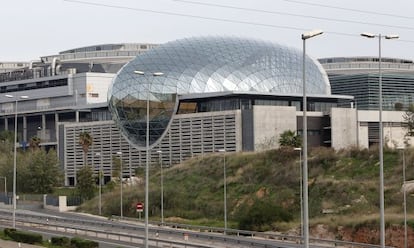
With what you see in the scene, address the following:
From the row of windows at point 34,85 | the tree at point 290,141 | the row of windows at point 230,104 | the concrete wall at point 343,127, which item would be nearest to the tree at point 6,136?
the row of windows at point 34,85

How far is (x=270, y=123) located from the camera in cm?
11856

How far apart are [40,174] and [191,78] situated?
24.2 meters

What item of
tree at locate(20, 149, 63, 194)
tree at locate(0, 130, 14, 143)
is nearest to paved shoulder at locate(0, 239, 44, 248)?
tree at locate(20, 149, 63, 194)

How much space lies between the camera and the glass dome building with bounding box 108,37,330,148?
12644 cm

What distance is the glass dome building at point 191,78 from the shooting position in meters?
126

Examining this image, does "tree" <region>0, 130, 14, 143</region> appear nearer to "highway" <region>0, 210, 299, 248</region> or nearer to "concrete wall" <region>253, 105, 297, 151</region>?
"concrete wall" <region>253, 105, 297, 151</region>

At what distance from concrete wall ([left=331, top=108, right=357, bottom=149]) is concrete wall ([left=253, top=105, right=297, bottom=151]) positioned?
245 inches

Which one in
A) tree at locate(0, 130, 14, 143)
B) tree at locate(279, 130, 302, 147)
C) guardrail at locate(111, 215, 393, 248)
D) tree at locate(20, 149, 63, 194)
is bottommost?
guardrail at locate(111, 215, 393, 248)

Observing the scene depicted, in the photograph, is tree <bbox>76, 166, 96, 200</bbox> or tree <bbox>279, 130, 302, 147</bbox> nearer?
tree <bbox>279, 130, 302, 147</bbox>

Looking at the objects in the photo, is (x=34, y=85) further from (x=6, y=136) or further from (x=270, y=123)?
(x=270, y=123)

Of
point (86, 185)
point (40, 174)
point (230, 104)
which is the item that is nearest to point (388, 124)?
point (230, 104)

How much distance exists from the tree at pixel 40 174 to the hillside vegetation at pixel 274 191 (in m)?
17.1

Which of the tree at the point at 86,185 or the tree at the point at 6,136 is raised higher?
the tree at the point at 6,136

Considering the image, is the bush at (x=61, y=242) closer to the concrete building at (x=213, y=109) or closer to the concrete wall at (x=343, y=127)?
the concrete building at (x=213, y=109)
